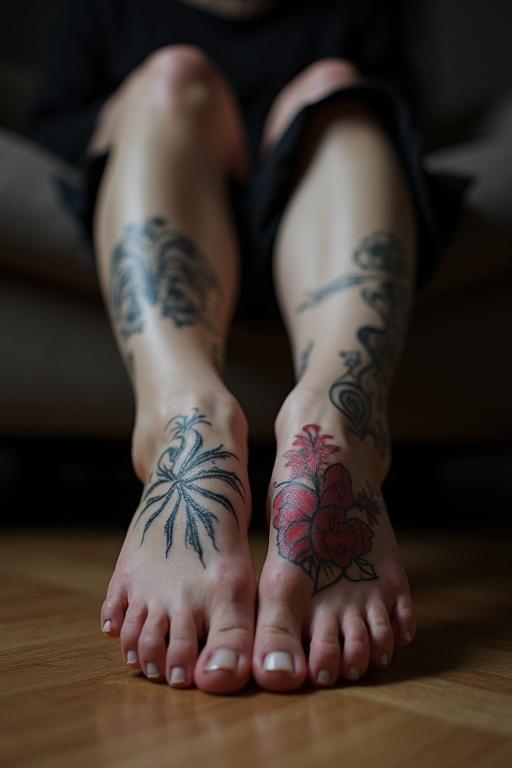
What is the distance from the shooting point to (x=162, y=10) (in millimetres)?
1299

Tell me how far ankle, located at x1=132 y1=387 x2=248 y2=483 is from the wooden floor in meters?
0.14

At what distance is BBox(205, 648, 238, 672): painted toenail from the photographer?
464mm

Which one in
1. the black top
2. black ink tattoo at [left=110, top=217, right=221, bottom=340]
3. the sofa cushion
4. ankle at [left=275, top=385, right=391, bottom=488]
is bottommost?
ankle at [left=275, top=385, right=391, bottom=488]

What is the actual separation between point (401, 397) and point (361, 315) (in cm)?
34

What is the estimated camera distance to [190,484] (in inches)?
22.6

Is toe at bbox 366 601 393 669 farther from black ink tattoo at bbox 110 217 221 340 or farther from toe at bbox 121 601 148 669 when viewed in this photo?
black ink tattoo at bbox 110 217 221 340

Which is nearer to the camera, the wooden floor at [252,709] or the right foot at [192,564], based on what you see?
the wooden floor at [252,709]

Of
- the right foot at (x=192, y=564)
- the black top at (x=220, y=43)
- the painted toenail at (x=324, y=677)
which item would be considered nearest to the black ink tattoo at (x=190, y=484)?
the right foot at (x=192, y=564)

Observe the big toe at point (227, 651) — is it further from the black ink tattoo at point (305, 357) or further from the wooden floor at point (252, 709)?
the black ink tattoo at point (305, 357)

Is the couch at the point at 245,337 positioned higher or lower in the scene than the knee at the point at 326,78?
lower

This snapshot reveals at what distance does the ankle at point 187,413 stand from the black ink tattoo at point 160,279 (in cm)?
10

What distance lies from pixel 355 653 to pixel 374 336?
29 centimetres

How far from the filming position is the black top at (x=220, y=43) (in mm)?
1262

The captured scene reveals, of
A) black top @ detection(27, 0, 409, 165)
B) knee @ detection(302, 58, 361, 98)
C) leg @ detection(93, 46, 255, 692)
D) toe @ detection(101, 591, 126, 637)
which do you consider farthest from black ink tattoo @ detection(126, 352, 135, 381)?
black top @ detection(27, 0, 409, 165)
